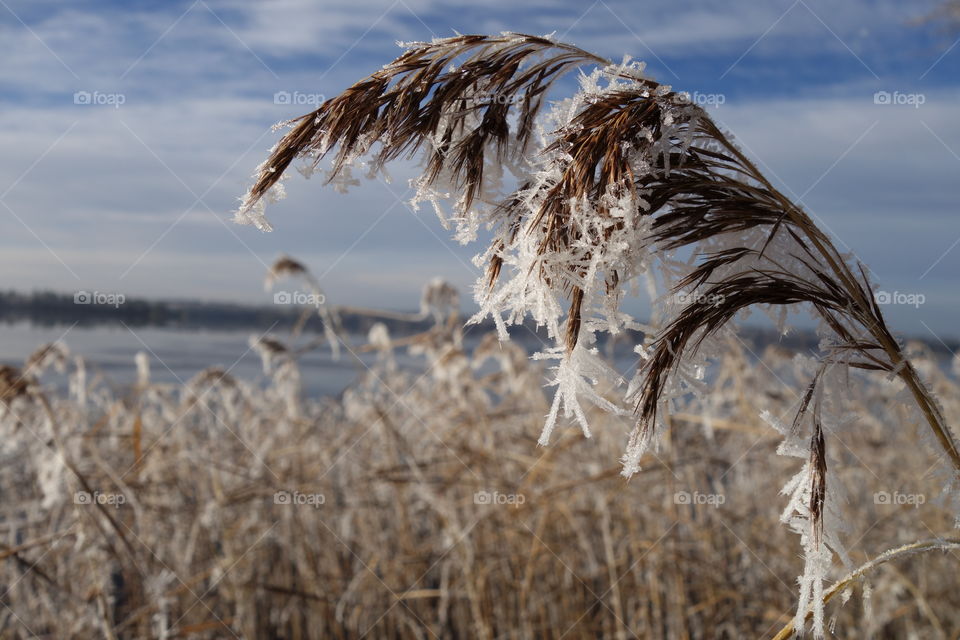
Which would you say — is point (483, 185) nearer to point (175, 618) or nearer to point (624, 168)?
point (624, 168)

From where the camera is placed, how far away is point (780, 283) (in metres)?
0.90

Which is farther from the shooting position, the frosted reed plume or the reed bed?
the reed bed

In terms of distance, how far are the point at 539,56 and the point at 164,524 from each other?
3.50 metres

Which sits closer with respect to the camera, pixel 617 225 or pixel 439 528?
pixel 617 225

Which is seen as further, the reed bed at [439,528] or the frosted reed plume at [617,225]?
the reed bed at [439,528]

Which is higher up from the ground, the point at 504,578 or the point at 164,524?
the point at 164,524

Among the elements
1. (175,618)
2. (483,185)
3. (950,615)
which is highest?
(483,185)

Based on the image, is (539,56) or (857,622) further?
(857,622)

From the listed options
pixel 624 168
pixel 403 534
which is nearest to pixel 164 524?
pixel 403 534

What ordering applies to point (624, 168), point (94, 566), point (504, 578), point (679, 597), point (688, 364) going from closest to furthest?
point (624, 168), point (688, 364), point (94, 566), point (679, 597), point (504, 578)

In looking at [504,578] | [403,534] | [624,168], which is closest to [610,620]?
[504,578]

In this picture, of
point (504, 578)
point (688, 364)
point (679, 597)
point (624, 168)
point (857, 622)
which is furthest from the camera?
point (857, 622)

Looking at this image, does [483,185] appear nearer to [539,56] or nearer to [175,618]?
[539,56]

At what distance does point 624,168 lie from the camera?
763 mm
